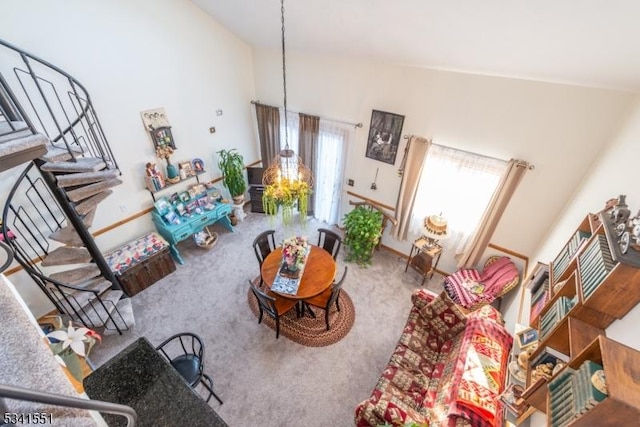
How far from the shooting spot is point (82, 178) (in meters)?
2.93

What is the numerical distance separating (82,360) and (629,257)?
13.7 ft

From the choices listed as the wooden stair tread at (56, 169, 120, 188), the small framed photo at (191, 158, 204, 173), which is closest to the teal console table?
the small framed photo at (191, 158, 204, 173)

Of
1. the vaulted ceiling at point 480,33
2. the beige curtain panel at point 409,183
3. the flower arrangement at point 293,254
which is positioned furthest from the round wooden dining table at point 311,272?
the vaulted ceiling at point 480,33

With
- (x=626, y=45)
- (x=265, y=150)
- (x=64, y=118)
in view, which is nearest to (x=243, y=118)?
(x=265, y=150)

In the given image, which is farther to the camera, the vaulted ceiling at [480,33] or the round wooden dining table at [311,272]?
the round wooden dining table at [311,272]

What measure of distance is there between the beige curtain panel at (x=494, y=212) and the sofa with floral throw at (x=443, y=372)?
1126 mm

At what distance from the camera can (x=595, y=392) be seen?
101 centimetres

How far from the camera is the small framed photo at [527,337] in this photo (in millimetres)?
1970

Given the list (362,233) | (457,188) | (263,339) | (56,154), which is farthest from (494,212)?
(56,154)

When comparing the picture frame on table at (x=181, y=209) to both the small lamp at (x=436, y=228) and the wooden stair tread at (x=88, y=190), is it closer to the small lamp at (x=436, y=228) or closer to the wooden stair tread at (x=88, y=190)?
the wooden stair tread at (x=88, y=190)

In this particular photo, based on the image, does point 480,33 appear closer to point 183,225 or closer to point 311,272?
point 311,272

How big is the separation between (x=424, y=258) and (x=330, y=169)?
228cm

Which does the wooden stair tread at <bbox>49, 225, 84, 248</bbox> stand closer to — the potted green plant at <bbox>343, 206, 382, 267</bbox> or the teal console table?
the teal console table

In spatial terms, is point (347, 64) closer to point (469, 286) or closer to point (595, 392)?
point (469, 286)
